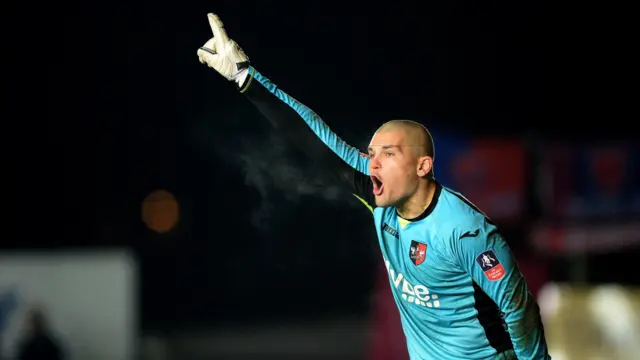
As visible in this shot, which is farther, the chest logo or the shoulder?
the chest logo

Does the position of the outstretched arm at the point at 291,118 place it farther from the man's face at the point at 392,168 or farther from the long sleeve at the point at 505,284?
the long sleeve at the point at 505,284

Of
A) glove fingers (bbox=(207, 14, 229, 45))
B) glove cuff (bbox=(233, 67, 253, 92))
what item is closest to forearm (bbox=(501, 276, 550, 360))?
glove cuff (bbox=(233, 67, 253, 92))

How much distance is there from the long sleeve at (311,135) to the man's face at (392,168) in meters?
0.17

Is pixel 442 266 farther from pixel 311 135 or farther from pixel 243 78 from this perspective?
pixel 243 78

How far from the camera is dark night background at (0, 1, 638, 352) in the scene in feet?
16.0

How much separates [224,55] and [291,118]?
0.95 feet

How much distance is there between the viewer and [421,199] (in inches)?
101

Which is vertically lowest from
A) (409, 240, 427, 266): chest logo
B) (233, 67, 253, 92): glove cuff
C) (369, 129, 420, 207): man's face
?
(409, 240, 427, 266): chest logo

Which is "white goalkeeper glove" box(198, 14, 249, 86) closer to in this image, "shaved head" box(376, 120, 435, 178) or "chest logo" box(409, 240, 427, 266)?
"shaved head" box(376, 120, 435, 178)

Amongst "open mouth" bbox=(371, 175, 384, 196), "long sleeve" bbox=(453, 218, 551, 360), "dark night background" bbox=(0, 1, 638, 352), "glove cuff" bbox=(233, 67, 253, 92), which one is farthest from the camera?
"dark night background" bbox=(0, 1, 638, 352)

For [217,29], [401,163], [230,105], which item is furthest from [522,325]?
[230,105]

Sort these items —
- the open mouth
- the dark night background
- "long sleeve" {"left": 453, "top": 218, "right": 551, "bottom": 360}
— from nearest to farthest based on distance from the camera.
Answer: "long sleeve" {"left": 453, "top": 218, "right": 551, "bottom": 360}, the open mouth, the dark night background

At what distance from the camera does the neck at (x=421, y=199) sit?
2.55 meters

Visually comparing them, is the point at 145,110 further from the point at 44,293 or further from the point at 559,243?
the point at 559,243
